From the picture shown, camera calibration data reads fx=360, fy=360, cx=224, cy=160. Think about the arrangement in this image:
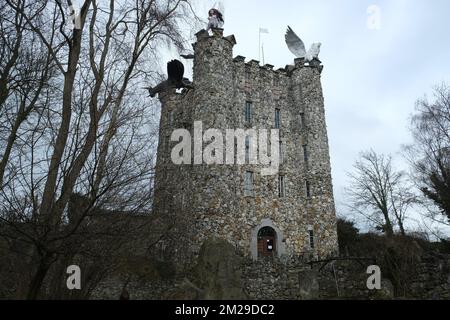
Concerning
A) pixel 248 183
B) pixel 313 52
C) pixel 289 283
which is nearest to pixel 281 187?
pixel 248 183

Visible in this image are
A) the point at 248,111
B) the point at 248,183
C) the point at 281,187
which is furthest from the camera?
the point at 248,111

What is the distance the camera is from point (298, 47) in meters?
24.9

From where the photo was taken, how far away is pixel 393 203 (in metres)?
26.2

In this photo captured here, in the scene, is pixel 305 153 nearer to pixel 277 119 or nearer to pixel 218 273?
pixel 277 119

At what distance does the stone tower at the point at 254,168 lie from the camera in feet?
61.5

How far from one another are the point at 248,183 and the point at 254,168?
100cm

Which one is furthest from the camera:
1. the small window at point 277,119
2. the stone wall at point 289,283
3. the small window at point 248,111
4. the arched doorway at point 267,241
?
the small window at point 277,119

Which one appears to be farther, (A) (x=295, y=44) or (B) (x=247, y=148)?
(A) (x=295, y=44)

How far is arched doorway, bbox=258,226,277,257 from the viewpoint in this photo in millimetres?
20328

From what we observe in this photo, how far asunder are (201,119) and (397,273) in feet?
40.2

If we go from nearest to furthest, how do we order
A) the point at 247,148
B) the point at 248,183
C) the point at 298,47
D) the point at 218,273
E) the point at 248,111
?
the point at 218,273, the point at 248,183, the point at 247,148, the point at 248,111, the point at 298,47

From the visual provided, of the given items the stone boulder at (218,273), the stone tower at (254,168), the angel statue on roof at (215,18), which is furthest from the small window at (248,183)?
the stone boulder at (218,273)

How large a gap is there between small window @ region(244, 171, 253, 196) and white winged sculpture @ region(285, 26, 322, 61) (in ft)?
30.6

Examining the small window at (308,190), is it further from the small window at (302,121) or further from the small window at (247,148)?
the small window at (247,148)
